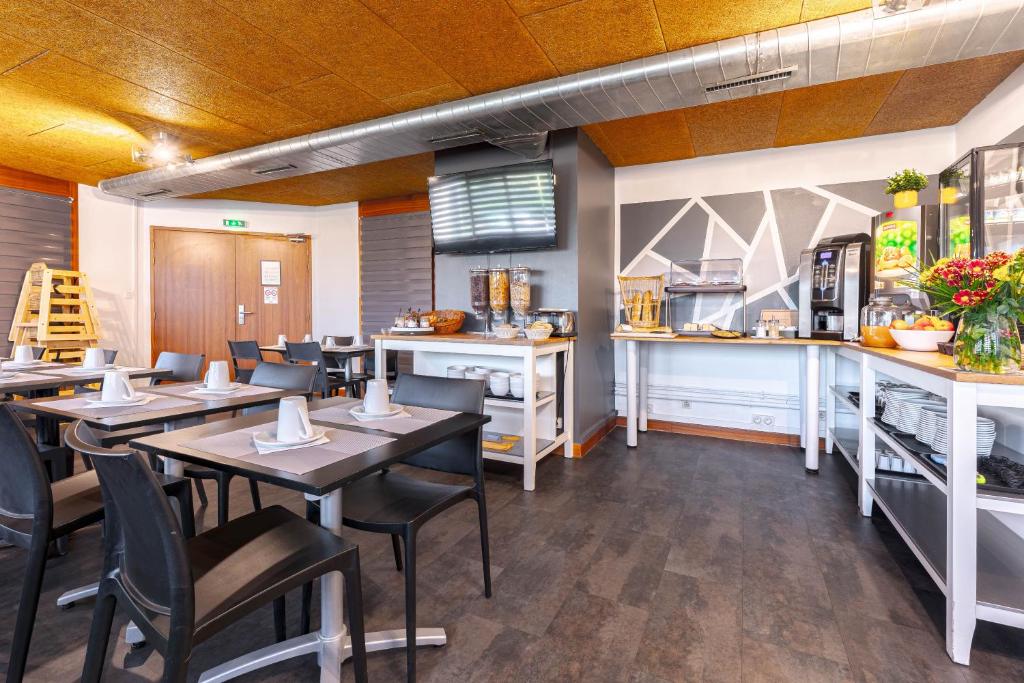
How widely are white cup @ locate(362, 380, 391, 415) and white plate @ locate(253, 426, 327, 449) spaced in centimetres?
25

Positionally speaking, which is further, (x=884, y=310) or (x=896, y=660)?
(x=884, y=310)

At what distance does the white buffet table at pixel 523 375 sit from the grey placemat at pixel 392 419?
1.36 meters

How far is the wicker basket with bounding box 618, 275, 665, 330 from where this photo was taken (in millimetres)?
4281

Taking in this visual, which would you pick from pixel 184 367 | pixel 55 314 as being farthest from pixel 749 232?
pixel 55 314

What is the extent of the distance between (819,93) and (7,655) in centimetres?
484

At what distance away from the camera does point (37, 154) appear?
464cm

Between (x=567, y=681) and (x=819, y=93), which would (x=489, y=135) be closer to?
(x=819, y=93)

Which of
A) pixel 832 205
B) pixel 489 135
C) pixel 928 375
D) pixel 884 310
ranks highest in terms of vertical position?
pixel 489 135

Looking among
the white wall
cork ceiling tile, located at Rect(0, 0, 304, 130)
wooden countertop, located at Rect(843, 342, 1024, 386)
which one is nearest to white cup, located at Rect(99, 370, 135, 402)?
cork ceiling tile, located at Rect(0, 0, 304, 130)

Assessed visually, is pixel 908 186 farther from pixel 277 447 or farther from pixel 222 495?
pixel 222 495

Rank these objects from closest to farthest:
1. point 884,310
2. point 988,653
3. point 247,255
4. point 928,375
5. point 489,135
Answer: point 988,653
point 928,375
point 884,310
point 489,135
point 247,255

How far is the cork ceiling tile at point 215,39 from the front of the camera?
2451 mm

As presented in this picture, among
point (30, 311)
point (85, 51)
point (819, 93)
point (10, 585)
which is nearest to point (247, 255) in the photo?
point (30, 311)

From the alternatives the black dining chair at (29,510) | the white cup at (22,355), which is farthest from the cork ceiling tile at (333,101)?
the black dining chair at (29,510)
